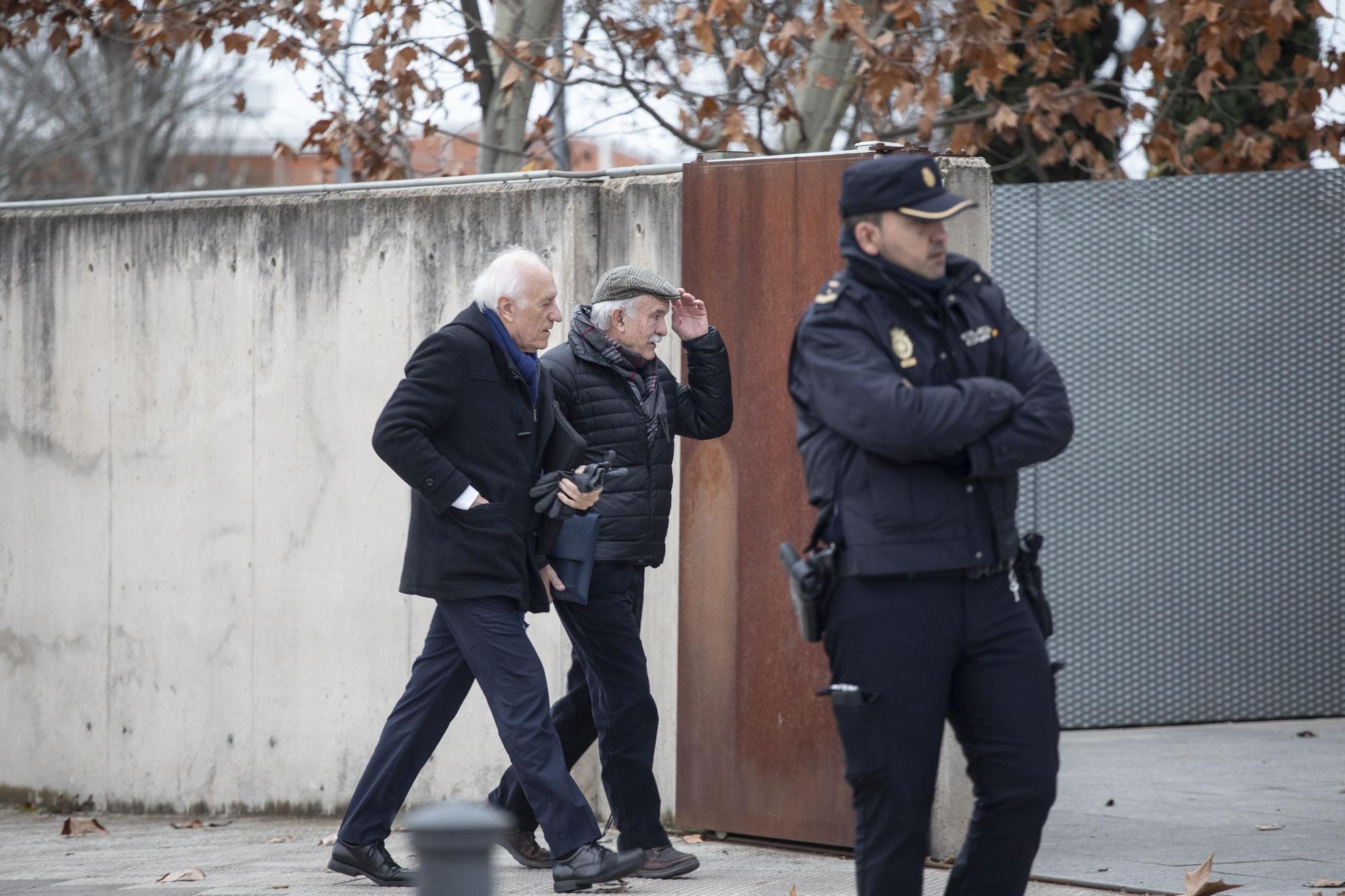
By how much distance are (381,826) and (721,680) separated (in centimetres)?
131

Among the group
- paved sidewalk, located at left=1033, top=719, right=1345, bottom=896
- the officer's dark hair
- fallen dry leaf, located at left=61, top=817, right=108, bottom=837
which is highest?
the officer's dark hair

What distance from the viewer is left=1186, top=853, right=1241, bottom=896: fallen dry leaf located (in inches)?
196

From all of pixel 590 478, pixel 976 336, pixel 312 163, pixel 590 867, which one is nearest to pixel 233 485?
pixel 590 478

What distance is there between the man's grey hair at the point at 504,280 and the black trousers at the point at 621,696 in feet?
2.98

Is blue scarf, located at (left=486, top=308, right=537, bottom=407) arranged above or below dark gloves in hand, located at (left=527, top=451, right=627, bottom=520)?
above

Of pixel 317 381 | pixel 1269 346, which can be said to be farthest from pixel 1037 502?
pixel 317 381

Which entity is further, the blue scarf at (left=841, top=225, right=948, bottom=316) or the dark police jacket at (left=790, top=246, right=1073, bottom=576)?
the blue scarf at (left=841, top=225, right=948, bottom=316)

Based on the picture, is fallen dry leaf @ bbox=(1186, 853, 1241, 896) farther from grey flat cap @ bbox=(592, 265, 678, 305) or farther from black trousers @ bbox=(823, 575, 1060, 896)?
grey flat cap @ bbox=(592, 265, 678, 305)

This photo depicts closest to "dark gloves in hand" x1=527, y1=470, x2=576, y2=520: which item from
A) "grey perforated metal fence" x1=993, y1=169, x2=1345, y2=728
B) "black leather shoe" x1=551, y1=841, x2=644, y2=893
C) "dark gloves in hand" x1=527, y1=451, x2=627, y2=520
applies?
"dark gloves in hand" x1=527, y1=451, x2=627, y2=520

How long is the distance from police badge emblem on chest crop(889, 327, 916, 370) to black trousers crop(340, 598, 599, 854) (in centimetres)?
200

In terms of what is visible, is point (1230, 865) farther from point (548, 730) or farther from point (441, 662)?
point (441, 662)

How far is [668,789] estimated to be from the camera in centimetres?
636

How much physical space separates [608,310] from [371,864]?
1.95 metres

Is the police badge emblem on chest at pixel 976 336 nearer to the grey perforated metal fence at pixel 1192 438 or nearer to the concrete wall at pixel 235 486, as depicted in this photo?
the concrete wall at pixel 235 486
